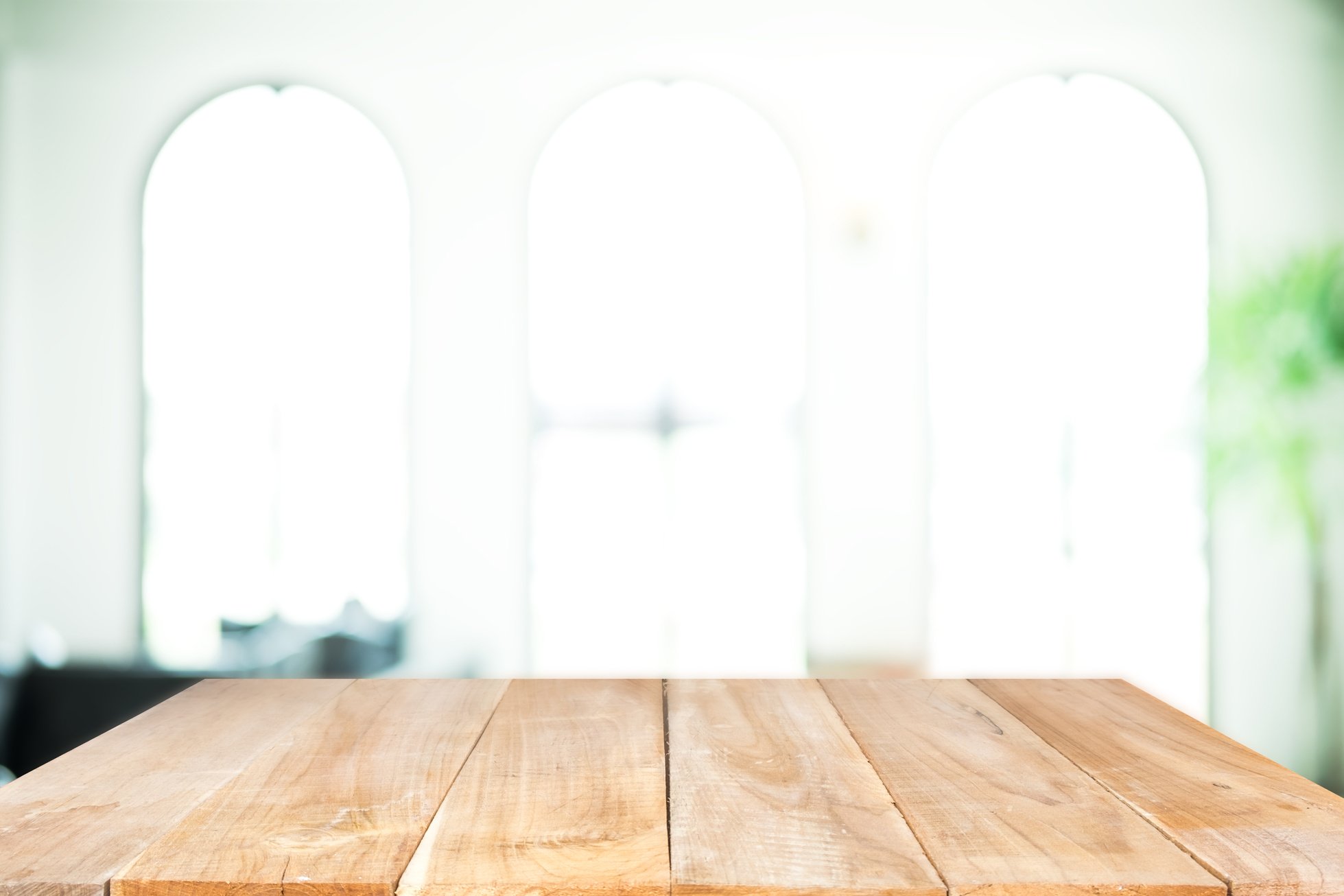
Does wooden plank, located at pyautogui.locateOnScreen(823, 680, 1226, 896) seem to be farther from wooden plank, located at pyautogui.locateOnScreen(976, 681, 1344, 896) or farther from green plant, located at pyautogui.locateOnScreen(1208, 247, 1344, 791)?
green plant, located at pyautogui.locateOnScreen(1208, 247, 1344, 791)

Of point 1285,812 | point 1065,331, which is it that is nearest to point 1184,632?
point 1065,331

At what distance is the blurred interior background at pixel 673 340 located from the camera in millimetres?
3777

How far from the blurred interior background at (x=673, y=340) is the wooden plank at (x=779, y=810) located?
2915mm

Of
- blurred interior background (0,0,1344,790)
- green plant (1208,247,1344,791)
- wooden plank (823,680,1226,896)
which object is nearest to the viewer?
wooden plank (823,680,1226,896)

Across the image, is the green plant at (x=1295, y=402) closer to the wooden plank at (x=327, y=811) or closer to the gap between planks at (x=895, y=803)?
the gap between planks at (x=895, y=803)

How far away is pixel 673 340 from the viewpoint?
384 cm

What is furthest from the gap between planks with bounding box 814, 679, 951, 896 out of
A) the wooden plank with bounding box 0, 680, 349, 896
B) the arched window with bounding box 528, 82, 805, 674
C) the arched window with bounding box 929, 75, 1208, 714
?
the arched window with bounding box 929, 75, 1208, 714

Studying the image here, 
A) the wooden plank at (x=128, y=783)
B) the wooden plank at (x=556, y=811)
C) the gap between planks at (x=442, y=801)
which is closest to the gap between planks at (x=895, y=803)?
the wooden plank at (x=556, y=811)

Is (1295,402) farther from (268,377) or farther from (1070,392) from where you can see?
(268,377)

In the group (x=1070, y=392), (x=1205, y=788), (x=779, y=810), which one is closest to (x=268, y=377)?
(x=1070, y=392)

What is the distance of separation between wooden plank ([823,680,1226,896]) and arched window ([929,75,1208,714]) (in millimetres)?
3059

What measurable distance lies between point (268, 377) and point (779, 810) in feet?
12.1

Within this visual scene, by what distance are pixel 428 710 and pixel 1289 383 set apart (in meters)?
3.75

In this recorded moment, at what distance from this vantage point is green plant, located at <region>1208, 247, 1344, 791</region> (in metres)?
3.57
